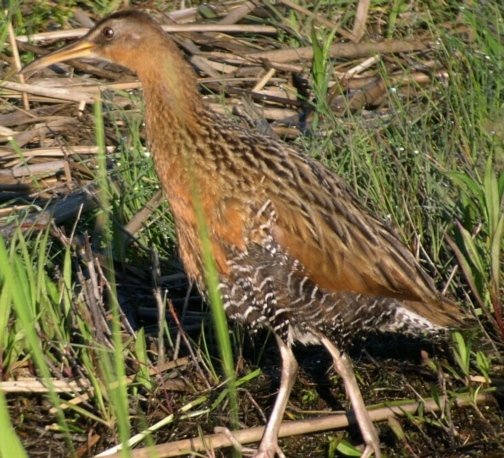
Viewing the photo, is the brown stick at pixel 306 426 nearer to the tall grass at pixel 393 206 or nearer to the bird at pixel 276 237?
the bird at pixel 276 237

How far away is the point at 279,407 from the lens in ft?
14.9

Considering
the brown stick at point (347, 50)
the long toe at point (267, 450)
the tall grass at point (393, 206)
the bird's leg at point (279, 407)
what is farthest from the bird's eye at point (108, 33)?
the brown stick at point (347, 50)

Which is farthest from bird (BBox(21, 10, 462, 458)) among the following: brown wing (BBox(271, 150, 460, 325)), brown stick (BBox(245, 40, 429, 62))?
brown stick (BBox(245, 40, 429, 62))

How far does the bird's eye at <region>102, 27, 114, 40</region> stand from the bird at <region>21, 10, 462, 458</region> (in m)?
0.08

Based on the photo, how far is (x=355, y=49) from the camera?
6.88m

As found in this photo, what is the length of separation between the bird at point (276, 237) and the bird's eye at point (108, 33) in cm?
8

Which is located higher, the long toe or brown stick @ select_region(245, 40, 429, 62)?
brown stick @ select_region(245, 40, 429, 62)

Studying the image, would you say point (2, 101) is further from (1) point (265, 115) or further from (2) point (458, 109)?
(2) point (458, 109)

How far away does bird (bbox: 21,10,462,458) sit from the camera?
4.25m

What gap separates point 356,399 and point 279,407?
331 millimetres

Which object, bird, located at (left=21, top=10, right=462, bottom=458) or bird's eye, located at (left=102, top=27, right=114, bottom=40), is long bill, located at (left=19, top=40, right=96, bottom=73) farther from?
bird, located at (left=21, top=10, right=462, bottom=458)

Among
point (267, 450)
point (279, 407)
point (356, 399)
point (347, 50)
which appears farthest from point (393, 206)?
point (347, 50)

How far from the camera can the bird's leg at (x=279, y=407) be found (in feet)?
14.5

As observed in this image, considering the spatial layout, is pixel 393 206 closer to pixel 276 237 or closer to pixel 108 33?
pixel 276 237
